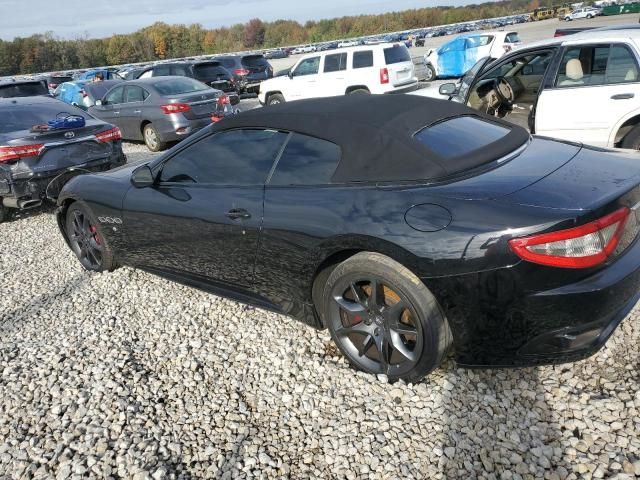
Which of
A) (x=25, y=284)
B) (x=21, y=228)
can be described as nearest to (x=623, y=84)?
(x=25, y=284)

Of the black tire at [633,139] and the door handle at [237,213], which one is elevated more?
the door handle at [237,213]

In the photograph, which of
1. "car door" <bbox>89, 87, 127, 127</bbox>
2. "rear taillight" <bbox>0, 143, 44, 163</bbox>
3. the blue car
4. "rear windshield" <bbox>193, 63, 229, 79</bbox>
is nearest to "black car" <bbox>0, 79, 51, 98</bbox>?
the blue car

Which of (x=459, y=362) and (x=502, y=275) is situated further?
(x=459, y=362)

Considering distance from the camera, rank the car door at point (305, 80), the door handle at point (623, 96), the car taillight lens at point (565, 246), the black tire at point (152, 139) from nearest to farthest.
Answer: the car taillight lens at point (565, 246) < the door handle at point (623, 96) < the black tire at point (152, 139) < the car door at point (305, 80)

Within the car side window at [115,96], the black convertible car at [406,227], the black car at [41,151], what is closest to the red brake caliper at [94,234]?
the black convertible car at [406,227]

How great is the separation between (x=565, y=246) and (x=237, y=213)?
183 centimetres

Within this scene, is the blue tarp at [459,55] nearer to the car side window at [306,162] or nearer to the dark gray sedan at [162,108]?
the dark gray sedan at [162,108]

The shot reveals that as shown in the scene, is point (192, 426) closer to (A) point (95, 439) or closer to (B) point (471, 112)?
(A) point (95, 439)

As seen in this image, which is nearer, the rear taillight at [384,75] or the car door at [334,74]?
the rear taillight at [384,75]

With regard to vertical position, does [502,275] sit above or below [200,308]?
above

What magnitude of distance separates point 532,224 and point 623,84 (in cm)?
378

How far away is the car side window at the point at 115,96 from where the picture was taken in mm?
10789

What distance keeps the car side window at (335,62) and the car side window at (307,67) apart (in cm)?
34

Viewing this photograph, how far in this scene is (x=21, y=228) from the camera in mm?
6410
